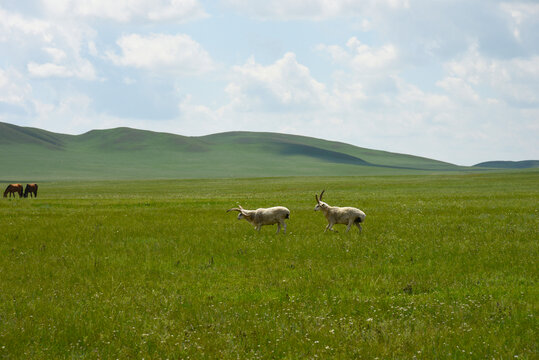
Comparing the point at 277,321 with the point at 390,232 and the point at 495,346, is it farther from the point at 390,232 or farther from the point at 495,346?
the point at 390,232

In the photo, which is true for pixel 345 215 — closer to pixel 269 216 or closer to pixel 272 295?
pixel 269 216

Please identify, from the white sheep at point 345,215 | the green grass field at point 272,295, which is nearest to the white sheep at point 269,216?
the green grass field at point 272,295

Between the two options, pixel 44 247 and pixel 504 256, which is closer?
pixel 504 256

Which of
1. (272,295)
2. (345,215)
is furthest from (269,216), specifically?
(272,295)

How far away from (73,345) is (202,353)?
2.18 metres

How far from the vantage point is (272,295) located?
9547 mm

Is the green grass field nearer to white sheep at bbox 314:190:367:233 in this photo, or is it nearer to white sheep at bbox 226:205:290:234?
white sheep at bbox 226:205:290:234

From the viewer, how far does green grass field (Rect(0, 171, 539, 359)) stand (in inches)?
277

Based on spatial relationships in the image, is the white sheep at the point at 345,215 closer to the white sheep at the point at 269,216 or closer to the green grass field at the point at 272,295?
the green grass field at the point at 272,295

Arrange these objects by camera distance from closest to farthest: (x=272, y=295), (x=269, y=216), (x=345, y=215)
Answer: (x=272, y=295), (x=345, y=215), (x=269, y=216)

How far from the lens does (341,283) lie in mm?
10258

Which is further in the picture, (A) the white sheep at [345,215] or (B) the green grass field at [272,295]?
(A) the white sheep at [345,215]

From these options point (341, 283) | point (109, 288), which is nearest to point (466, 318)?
point (341, 283)

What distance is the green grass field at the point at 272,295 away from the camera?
7.04 m
